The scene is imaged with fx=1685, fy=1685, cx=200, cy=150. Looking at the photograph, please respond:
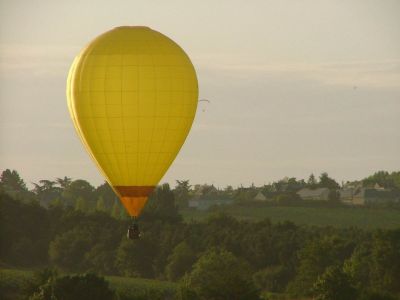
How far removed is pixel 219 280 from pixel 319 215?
72523 millimetres

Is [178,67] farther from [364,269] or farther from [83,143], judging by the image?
[364,269]

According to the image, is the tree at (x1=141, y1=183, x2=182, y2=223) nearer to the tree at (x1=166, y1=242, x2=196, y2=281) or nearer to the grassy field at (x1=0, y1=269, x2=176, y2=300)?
the tree at (x1=166, y1=242, x2=196, y2=281)

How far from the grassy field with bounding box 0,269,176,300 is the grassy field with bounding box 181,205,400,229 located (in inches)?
2018

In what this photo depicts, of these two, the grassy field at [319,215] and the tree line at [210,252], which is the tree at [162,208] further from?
the grassy field at [319,215]

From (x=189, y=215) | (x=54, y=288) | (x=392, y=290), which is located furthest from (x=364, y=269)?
(x=189, y=215)

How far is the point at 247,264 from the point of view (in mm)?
124250

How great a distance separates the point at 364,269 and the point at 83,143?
46.9 metres

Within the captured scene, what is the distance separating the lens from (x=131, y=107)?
71875 millimetres

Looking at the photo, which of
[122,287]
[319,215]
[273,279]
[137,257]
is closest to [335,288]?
[122,287]

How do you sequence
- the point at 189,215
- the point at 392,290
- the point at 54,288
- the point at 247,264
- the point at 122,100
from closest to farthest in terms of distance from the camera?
1. the point at 122,100
2. the point at 54,288
3. the point at 392,290
4. the point at 247,264
5. the point at 189,215

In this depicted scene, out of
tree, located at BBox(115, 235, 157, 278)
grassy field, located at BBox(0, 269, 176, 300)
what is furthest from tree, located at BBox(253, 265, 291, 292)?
tree, located at BBox(115, 235, 157, 278)

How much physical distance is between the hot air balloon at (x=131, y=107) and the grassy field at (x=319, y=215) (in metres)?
97.4

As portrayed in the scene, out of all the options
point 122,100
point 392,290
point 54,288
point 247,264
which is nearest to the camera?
point 122,100

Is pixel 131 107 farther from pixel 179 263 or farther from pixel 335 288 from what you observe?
pixel 179 263
